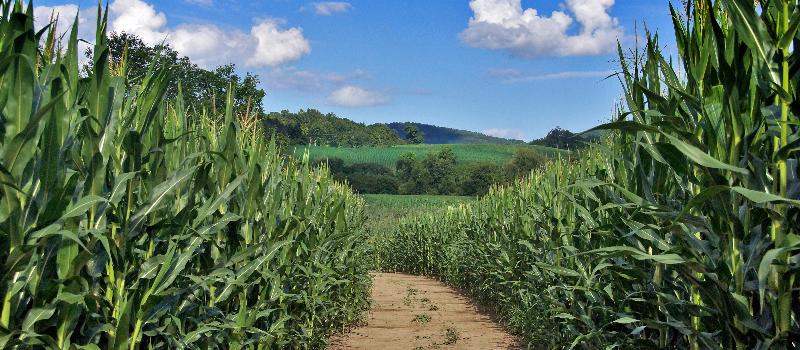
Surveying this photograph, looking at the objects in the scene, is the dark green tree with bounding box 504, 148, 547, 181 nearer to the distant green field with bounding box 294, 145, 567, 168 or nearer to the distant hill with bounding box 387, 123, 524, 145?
the distant green field with bounding box 294, 145, 567, 168

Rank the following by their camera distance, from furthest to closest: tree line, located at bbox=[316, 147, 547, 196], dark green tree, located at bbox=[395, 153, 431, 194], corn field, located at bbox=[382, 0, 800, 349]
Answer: dark green tree, located at bbox=[395, 153, 431, 194], tree line, located at bbox=[316, 147, 547, 196], corn field, located at bbox=[382, 0, 800, 349]

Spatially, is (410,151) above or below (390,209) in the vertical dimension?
above

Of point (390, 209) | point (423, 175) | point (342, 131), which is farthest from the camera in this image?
point (342, 131)

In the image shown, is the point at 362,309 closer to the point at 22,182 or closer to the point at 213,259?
the point at 213,259

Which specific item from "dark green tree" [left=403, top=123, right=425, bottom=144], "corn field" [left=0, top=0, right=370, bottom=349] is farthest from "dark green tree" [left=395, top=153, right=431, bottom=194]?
"corn field" [left=0, top=0, right=370, bottom=349]

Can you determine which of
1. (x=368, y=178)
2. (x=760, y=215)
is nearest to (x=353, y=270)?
(x=760, y=215)

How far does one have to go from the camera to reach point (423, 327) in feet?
39.9

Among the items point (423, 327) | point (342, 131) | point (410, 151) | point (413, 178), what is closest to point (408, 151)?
point (410, 151)

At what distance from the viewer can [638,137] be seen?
14.0 feet

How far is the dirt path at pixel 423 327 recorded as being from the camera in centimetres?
1041

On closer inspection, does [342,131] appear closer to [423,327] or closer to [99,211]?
[423,327]

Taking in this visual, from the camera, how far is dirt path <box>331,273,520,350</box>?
34.1 ft

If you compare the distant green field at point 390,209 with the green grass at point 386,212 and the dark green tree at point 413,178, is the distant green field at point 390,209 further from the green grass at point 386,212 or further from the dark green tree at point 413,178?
the dark green tree at point 413,178

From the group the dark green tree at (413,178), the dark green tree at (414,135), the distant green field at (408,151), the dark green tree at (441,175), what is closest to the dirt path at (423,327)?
the dark green tree at (441,175)
